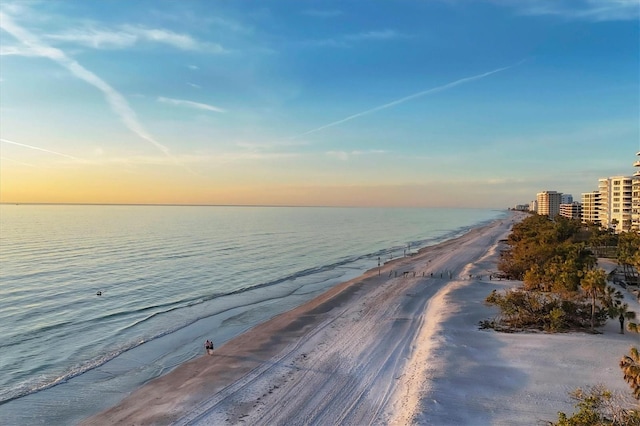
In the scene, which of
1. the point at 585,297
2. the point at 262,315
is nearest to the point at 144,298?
the point at 262,315

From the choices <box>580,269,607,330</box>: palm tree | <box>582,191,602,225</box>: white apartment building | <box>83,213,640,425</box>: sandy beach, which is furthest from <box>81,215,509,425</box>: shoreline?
<box>582,191,602,225</box>: white apartment building

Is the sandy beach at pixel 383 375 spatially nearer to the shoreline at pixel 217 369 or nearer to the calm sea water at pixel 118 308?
the shoreline at pixel 217 369

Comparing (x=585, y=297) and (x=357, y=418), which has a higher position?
(x=585, y=297)

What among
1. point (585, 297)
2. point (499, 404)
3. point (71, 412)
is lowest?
point (71, 412)

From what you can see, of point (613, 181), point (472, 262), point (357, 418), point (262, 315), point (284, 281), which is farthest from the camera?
point (613, 181)

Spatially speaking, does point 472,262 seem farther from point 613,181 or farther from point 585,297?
point 613,181

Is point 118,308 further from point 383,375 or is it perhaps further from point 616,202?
point 616,202
